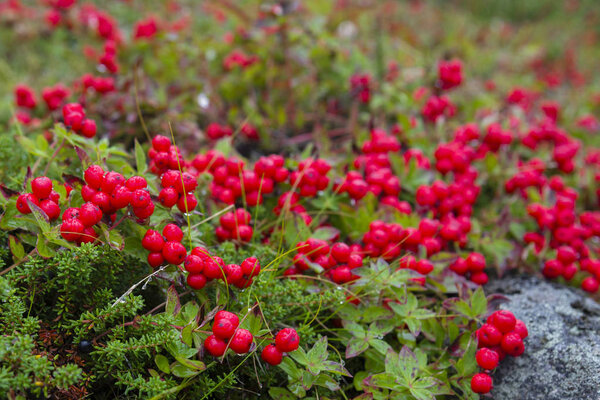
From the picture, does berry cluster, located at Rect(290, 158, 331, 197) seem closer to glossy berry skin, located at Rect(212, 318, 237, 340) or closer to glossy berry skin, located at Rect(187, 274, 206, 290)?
glossy berry skin, located at Rect(187, 274, 206, 290)

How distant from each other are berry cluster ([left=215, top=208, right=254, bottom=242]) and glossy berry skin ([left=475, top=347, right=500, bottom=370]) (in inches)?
44.9

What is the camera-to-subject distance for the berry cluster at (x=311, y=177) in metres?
2.43

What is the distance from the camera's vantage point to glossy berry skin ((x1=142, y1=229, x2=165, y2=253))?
1736 millimetres

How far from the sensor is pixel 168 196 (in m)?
1.81

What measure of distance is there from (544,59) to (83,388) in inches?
293

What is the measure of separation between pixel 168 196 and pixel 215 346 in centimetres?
58

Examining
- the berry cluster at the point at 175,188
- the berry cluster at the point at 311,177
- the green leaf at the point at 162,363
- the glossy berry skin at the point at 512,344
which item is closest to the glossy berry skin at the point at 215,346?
the green leaf at the point at 162,363

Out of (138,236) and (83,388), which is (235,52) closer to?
(138,236)

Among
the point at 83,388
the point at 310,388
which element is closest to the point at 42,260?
the point at 83,388

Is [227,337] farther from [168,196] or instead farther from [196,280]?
[168,196]

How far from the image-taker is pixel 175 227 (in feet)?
5.86

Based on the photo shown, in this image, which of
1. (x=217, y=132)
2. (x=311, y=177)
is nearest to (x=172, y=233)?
(x=311, y=177)

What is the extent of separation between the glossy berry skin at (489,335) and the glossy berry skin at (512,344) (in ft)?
0.08

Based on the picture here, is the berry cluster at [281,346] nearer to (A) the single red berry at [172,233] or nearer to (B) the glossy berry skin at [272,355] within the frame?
(B) the glossy berry skin at [272,355]
